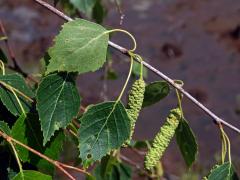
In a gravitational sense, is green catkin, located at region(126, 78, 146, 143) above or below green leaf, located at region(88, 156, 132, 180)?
above

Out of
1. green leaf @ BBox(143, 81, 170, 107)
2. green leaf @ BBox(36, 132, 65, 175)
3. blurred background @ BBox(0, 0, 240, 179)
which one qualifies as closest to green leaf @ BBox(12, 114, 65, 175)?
green leaf @ BBox(36, 132, 65, 175)

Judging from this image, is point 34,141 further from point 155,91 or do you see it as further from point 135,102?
point 155,91

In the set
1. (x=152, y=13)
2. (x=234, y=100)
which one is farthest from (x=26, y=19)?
(x=234, y=100)

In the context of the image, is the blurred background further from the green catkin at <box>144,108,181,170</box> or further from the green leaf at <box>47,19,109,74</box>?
the green leaf at <box>47,19,109,74</box>

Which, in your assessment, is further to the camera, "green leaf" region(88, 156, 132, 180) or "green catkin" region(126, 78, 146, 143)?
"green leaf" region(88, 156, 132, 180)

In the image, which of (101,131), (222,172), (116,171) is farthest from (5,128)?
(116,171)


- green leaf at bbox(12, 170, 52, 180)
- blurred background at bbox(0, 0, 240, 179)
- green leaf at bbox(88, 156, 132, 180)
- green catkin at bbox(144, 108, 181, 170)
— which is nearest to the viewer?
green leaf at bbox(12, 170, 52, 180)

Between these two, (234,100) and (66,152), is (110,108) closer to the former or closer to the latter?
(66,152)

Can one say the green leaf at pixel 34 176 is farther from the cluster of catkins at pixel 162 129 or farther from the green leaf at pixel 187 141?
the green leaf at pixel 187 141
